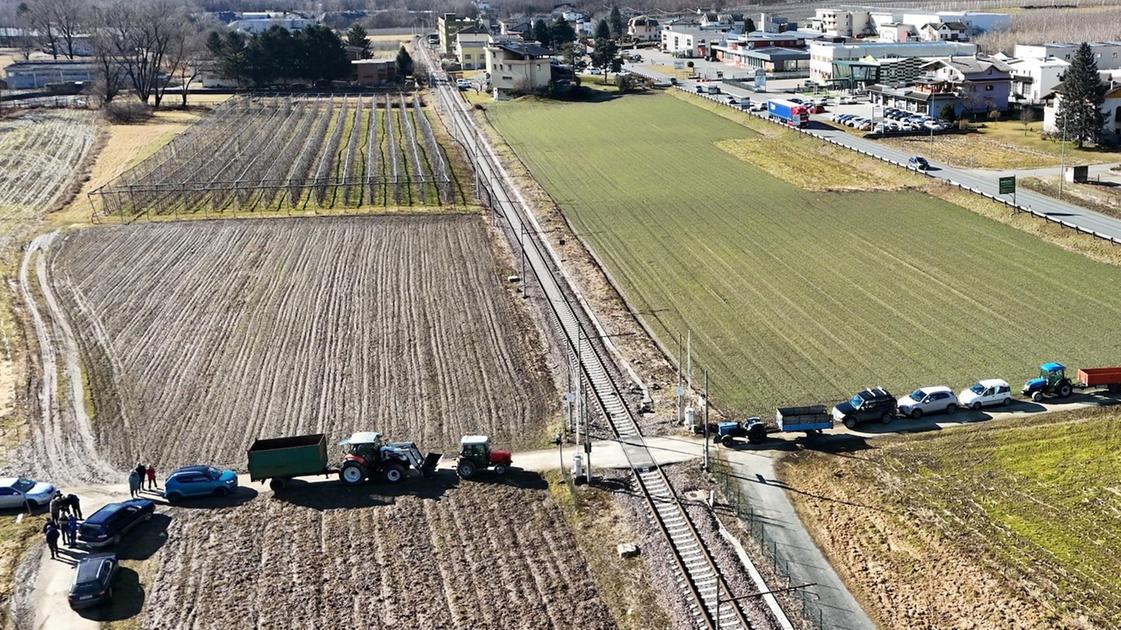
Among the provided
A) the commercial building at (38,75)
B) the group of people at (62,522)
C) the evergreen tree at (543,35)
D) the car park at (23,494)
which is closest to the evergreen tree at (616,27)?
the evergreen tree at (543,35)

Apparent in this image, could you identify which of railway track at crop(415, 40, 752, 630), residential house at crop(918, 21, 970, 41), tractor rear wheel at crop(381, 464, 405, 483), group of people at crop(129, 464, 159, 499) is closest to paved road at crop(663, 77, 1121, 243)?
railway track at crop(415, 40, 752, 630)

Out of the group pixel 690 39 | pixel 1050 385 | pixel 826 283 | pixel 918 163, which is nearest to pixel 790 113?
pixel 918 163

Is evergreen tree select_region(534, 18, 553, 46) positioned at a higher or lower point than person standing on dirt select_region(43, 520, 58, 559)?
higher

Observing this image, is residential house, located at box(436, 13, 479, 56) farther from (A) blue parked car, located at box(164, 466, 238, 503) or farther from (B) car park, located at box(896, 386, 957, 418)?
(A) blue parked car, located at box(164, 466, 238, 503)

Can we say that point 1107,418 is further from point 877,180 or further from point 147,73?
point 147,73

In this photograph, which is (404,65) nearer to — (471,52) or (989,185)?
(471,52)

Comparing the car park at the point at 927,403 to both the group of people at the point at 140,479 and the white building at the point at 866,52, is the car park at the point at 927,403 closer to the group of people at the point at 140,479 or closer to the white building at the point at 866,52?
the group of people at the point at 140,479

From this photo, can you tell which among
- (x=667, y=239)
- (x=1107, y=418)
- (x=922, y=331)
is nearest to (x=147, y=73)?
(x=667, y=239)
